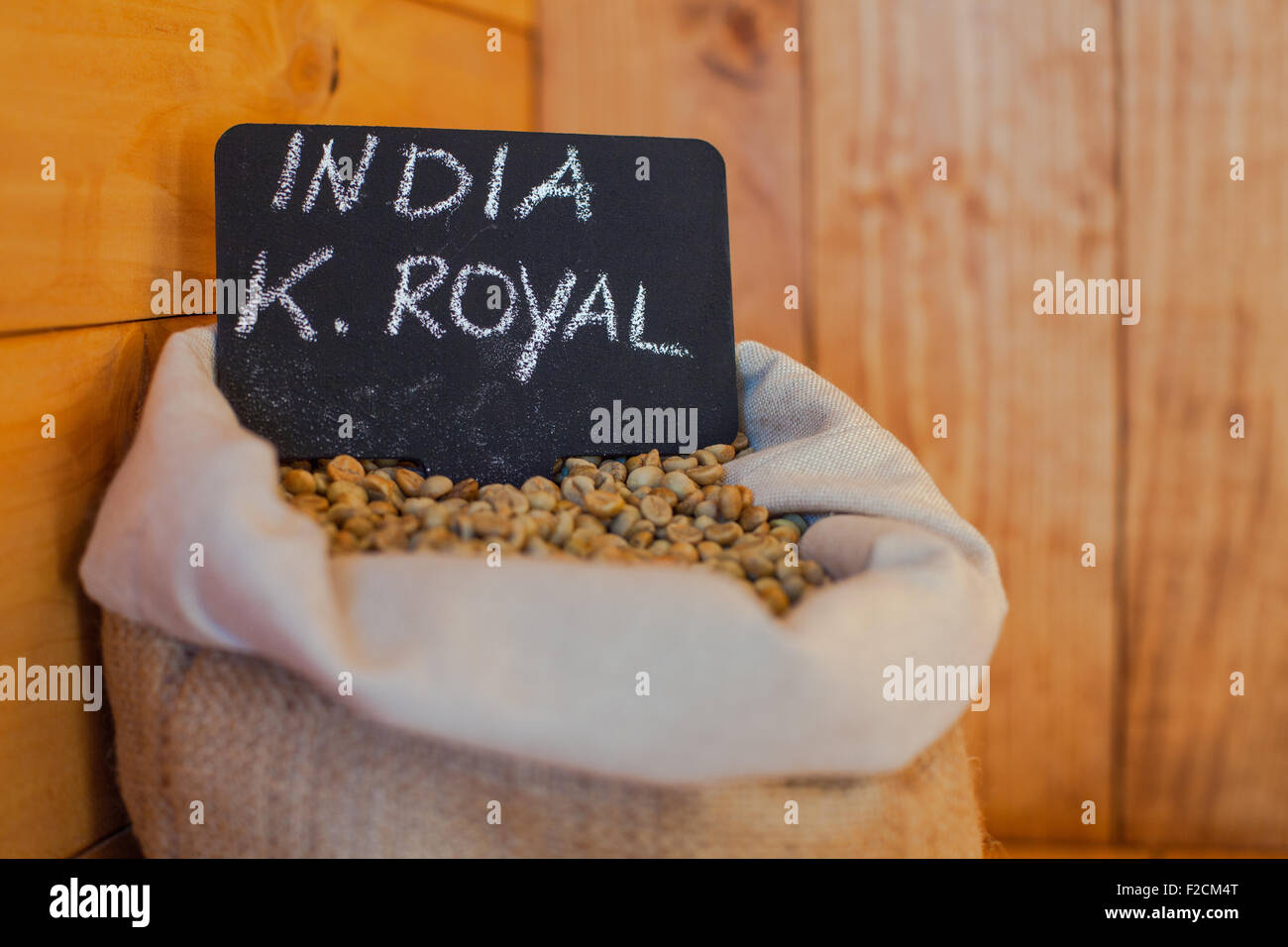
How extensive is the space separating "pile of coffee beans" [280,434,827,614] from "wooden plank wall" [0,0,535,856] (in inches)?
6.2

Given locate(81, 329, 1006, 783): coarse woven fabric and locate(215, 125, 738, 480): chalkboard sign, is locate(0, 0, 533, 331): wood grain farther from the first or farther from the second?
locate(81, 329, 1006, 783): coarse woven fabric

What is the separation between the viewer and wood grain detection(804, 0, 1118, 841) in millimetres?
1098

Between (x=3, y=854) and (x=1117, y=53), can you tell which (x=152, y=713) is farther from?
(x=1117, y=53)

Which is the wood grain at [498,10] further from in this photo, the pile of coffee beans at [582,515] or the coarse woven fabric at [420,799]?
the coarse woven fabric at [420,799]

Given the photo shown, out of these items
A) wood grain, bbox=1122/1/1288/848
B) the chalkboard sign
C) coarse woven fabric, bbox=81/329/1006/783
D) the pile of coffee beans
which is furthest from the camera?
wood grain, bbox=1122/1/1288/848

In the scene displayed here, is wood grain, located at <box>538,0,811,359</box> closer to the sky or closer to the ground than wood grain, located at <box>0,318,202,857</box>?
closer to the sky

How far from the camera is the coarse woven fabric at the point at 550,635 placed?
0.45 metres

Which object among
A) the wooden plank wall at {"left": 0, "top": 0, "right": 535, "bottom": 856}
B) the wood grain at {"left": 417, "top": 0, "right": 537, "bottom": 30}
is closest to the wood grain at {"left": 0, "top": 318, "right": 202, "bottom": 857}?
the wooden plank wall at {"left": 0, "top": 0, "right": 535, "bottom": 856}

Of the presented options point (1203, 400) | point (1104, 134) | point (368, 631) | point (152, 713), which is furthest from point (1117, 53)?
point (152, 713)

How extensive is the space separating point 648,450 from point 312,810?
42 cm

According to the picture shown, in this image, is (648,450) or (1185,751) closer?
(648,450)

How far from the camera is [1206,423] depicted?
1103 millimetres

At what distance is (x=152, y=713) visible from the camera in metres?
0.56

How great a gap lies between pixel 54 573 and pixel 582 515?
371 mm
